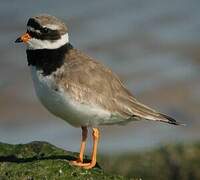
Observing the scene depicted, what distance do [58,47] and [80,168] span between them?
1490 mm

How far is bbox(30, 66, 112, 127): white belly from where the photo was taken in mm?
12000

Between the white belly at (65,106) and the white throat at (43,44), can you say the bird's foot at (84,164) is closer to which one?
the white belly at (65,106)

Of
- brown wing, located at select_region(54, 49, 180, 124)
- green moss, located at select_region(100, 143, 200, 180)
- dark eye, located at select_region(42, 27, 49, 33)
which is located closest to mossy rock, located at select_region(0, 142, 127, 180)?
brown wing, located at select_region(54, 49, 180, 124)

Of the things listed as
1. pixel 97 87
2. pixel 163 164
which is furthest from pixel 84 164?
pixel 163 164

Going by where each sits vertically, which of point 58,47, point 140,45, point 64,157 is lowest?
point 140,45

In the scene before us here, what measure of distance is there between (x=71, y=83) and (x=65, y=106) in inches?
11.6

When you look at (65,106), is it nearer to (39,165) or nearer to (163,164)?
(39,165)

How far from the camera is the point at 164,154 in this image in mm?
14945

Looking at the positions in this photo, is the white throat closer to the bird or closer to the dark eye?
the bird

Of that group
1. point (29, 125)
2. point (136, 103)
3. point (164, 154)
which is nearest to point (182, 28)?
point (29, 125)

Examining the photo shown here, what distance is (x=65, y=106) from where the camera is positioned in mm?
12008

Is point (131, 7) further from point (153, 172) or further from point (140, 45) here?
point (153, 172)

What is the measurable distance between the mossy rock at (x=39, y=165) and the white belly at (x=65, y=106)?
54 centimetres

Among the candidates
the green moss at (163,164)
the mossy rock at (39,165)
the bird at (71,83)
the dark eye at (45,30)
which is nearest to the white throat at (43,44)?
the bird at (71,83)
